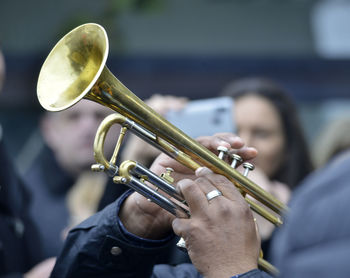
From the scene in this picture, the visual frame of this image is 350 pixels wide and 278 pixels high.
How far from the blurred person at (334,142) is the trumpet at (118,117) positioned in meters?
Result: 1.54

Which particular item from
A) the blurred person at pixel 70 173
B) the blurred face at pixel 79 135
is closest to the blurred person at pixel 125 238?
the blurred person at pixel 70 173

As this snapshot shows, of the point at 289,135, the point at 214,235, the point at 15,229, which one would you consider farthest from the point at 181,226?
the point at 289,135

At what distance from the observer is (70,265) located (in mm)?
2129

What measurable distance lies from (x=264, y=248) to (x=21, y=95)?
581cm

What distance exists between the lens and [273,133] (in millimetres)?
3521

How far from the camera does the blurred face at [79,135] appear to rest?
13.6 ft

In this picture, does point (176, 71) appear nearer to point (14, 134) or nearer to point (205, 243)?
point (14, 134)

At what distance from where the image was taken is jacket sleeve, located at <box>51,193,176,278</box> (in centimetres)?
207

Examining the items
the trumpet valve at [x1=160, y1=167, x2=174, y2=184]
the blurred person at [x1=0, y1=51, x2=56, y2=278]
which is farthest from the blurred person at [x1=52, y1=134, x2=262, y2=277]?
the blurred person at [x1=0, y1=51, x2=56, y2=278]

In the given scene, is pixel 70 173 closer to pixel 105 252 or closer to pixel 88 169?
pixel 88 169

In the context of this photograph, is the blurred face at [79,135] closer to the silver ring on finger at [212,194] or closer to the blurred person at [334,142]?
the blurred person at [334,142]

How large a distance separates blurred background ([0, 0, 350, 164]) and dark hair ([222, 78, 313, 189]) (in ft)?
12.9

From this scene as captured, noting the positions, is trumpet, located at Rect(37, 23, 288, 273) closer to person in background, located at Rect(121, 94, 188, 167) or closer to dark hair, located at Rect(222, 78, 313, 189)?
person in background, located at Rect(121, 94, 188, 167)

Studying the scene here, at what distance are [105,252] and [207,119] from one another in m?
1.08
